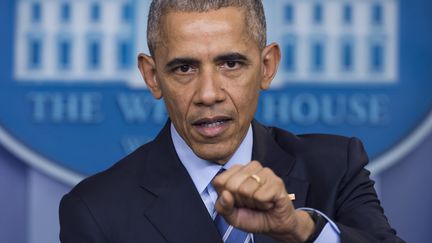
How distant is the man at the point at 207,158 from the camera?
1.89m

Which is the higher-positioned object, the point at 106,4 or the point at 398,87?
the point at 106,4

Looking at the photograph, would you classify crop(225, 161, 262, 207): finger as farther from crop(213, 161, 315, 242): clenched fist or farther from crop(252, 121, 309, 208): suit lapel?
crop(252, 121, 309, 208): suit lapel

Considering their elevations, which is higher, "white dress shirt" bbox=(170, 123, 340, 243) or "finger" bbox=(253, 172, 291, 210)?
"finger" bbox=(253, 172, 291, 210)

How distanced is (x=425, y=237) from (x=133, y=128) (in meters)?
0.98

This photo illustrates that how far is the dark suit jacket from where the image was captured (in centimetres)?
196

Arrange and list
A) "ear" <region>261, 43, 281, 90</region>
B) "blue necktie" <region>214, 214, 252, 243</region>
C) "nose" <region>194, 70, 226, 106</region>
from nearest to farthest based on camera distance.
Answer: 1. "nose" <region>194, 70, 226, 106</region>
2. "blue necktie" <region>214, 214, 252, 243</region>
3. "ear" <region>261, 43, 281, 90</region>

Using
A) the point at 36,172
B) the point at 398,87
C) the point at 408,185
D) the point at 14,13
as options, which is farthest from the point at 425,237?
the point at 14,13

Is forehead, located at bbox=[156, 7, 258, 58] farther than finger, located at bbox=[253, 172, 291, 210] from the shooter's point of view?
Yes

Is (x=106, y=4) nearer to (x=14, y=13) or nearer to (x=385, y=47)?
(x=14, y=13)

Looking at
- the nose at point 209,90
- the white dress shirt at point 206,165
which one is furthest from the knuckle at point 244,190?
the white dress shirt at point 206,165

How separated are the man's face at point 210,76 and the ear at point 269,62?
0.10 m

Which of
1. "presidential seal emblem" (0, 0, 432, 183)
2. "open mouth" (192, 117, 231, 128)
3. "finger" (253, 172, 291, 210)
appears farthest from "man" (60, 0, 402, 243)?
"presidential seal emblem" (0, 0, 432, 183)

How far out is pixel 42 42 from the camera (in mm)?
2879

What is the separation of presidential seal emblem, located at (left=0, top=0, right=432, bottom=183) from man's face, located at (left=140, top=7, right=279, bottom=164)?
931 mm
